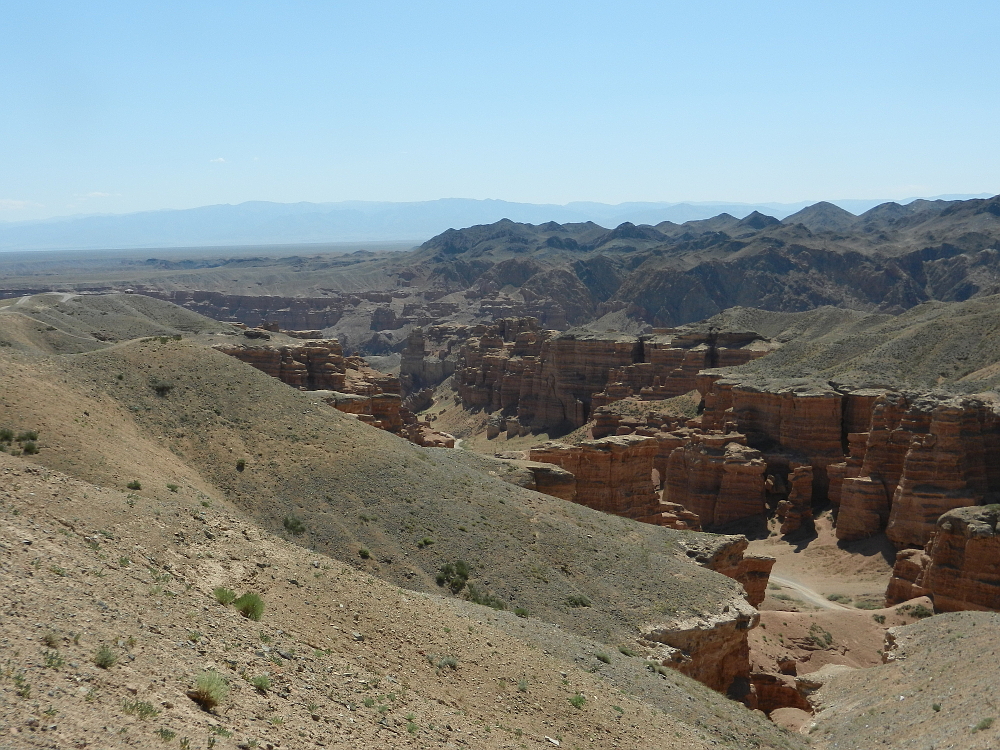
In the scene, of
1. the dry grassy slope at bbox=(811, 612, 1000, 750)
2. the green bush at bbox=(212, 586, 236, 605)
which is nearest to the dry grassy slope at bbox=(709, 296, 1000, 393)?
the dry grassy slope at bbox=(811, 612, 1000, 750)

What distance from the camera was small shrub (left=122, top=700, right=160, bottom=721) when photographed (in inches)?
387

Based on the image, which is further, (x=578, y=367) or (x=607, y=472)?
(x=578, y=367)

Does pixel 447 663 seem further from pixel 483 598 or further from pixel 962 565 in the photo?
pixel 962 565

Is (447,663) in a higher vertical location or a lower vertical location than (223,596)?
lower

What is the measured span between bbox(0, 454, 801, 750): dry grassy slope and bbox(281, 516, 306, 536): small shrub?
3.94 meters

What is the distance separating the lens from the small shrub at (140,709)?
9828 mm

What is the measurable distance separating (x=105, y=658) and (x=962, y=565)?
3175cm

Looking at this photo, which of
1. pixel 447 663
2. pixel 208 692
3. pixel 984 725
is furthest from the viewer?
A: pixel 984 725

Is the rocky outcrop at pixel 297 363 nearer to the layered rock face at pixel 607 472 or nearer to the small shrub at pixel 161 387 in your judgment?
the layered rock face at pixel 607 472

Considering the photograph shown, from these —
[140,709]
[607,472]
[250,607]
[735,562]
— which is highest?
[140,709]

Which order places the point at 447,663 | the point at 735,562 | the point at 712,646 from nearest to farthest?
the point at 447,663, the point at 712,646, the point at 735,562

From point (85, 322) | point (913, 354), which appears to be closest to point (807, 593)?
point (913, 354)

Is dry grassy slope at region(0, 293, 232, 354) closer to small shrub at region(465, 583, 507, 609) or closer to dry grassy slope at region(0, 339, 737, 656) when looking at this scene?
dry grassy slope at region(0, 339, 737, 656)

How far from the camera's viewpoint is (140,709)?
32.6ft
